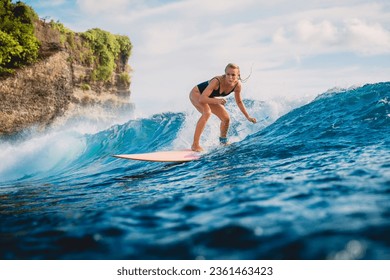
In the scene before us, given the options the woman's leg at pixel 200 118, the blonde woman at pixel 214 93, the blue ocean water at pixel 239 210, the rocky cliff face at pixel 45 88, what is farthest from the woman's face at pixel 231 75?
the rocky cliff face at pixel 45 88

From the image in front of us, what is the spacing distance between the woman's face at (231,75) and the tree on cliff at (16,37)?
13367 mm

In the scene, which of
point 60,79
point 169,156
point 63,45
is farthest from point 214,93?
point 63,45

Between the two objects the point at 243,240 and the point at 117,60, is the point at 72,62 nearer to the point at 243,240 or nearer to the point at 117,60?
the point at 117,60

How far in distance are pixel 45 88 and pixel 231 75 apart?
15219 millimetres

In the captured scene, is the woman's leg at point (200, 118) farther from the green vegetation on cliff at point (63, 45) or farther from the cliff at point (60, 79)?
the cliff at point (60, 79)

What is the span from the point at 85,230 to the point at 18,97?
16.8m

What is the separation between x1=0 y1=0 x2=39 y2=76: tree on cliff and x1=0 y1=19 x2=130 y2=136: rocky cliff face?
20.5 inches

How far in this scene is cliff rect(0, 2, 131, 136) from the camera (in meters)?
16.5

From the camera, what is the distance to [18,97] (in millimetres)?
16688

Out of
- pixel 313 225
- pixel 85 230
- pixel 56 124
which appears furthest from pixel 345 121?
pixel 56 124

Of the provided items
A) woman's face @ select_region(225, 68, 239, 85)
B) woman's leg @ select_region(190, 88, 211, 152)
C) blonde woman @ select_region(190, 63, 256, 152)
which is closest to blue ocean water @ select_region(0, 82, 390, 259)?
woman's leg @ select_region(190, 88, 211, 152)

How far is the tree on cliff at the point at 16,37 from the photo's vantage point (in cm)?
1546

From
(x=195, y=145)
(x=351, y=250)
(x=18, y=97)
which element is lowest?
(x=351, y=250)

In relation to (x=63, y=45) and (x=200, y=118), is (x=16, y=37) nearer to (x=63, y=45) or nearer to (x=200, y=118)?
(x=63, y=45)
